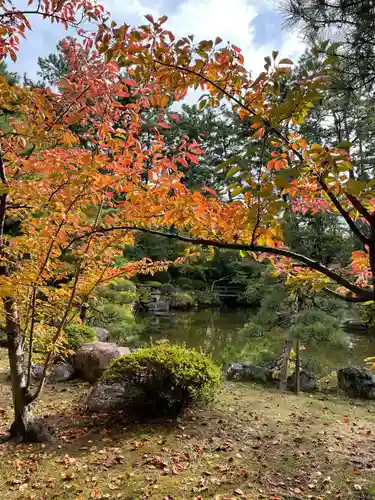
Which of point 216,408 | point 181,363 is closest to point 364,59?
point 181,363

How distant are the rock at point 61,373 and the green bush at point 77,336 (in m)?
0.32

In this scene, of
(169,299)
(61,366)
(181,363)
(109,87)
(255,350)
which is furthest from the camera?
(169,299)

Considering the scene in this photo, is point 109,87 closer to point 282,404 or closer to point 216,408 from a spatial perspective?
point 216,408

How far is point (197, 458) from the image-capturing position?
2.86 m

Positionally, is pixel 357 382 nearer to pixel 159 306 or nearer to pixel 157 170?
pixel 157 170

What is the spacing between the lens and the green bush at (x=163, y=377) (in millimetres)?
3469

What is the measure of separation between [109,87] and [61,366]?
4.37 m

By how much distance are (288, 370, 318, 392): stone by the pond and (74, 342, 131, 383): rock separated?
2.78 meters

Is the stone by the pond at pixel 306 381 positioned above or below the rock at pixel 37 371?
below

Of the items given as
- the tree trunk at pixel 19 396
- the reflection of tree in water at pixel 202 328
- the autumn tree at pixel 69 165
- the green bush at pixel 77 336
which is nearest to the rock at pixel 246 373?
the reflection of tree in water at pixel 202 328

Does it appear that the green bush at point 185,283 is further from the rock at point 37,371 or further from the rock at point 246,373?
the rock at point 37,371

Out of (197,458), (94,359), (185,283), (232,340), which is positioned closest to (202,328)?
(232,340)

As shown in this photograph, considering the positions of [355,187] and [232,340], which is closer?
[355,187]

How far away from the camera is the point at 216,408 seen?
403 centimetres
